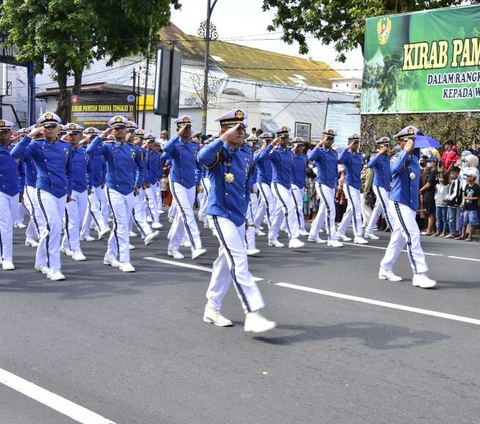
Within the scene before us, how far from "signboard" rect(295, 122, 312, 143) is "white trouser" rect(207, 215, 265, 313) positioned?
4491 centimetres

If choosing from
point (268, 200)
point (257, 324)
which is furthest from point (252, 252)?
point (257, 324)

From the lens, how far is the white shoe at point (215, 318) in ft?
23.0

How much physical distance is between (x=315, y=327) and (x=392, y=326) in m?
0.76

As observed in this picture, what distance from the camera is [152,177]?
17.8m

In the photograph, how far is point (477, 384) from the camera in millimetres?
5348

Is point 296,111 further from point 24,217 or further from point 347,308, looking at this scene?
point 347,308

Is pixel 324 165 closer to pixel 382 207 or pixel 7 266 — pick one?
pixel 382 207

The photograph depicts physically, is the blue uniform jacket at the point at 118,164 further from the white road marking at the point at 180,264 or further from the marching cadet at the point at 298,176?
the marching cadet at the point at 298,176

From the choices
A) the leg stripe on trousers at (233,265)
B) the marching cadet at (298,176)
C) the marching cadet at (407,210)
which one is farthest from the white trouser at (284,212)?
the leg stripe on trousers at (233,265)

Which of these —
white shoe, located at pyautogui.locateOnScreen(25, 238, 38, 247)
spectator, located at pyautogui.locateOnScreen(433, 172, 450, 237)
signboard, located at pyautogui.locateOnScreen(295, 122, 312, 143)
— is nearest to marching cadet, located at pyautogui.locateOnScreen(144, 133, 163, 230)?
white shoe, located at pyautogui.locateOnScreen(25, 238, 38, 247)

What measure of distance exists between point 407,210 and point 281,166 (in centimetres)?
439

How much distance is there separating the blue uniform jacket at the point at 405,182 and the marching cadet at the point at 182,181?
325cm

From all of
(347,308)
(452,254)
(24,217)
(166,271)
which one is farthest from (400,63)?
(347,308)

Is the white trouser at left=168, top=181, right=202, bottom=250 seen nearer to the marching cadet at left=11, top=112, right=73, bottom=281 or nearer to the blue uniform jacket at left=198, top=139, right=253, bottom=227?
the marching cadet at left=11, top=112, right=73, bottom=281
